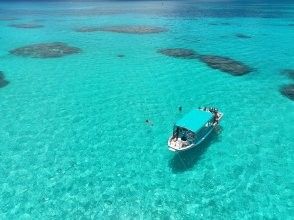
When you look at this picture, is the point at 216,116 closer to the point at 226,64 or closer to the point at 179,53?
the point at 226,64

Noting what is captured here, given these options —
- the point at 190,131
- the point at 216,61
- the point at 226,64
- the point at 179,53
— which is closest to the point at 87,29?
the point at 179,53

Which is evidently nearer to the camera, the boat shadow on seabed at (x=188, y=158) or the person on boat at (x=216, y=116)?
the boat shadow on seabed at (x=188, y=158)

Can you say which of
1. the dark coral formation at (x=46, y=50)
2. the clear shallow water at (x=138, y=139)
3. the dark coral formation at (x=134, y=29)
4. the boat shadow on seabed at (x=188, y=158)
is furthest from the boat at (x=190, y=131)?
the dark coral formation at (x=134, y=29)

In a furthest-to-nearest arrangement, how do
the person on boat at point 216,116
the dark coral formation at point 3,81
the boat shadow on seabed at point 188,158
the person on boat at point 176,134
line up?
1. the dark coral formation at point 3,81
2. the person on boat at point 216,116
3. the person on boat at point 176,134
4. the boat shadow on seabed at point 188,158

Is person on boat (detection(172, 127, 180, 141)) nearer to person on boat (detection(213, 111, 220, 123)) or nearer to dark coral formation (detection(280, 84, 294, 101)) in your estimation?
person on boat (detection(213, 111, 220, 123))

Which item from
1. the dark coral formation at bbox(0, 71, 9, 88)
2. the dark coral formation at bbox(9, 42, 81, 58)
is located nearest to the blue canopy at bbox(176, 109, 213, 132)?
the dark coral formation at bbox(0, 71, 9, 88)

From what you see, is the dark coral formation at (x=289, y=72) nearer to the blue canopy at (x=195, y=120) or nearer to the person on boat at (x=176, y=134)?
the blue canopy at (x=195, y=120)

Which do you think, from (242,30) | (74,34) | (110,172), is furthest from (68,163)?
(242,30)
